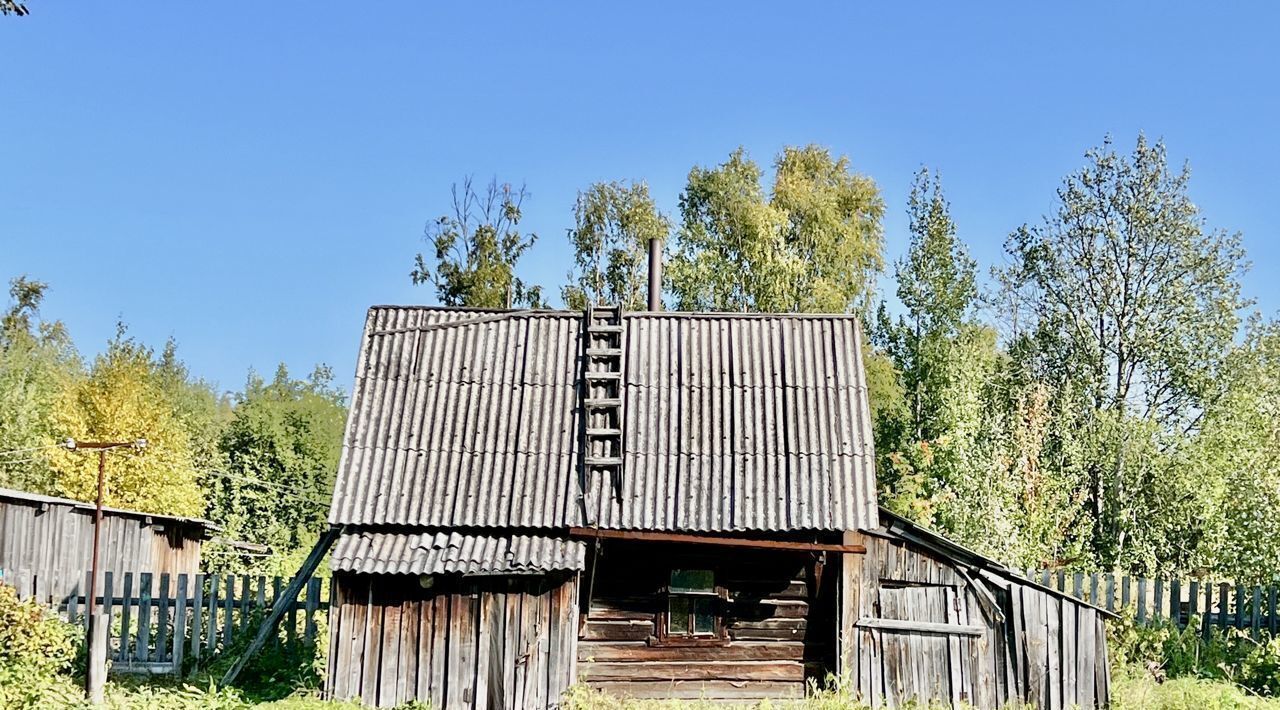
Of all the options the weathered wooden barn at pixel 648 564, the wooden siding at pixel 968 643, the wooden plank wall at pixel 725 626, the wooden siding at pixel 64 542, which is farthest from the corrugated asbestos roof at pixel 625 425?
the wooden siding at pixel 64 542

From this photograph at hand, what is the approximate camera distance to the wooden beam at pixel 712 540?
481 inches

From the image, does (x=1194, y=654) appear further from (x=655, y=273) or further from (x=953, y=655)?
(x=655, y=273)

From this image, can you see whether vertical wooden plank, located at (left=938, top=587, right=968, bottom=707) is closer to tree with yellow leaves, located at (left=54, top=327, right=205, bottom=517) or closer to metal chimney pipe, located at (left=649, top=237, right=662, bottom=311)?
metal chimney pipe, located at (left=649, top=237, right=662, bottom=311)

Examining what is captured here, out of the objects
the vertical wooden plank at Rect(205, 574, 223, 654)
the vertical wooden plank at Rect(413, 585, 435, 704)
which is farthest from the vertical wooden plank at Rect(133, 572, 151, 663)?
the vertical wooden plank at Rect(413, 585, 435, 704)

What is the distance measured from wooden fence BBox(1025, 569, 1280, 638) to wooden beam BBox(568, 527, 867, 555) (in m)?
4.33

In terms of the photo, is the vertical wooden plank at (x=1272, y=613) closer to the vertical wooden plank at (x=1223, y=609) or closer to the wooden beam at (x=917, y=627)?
the vertical wooden plank at (x=1223, y=609)

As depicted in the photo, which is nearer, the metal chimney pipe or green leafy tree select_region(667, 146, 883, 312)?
the metal chimney pipe

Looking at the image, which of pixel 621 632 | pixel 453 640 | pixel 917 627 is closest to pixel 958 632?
pixel 917 627

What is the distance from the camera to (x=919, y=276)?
2995cm

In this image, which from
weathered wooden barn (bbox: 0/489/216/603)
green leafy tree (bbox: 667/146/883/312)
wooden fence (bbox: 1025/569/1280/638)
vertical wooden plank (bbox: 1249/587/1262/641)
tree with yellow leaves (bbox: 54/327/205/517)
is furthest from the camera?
green leafy tree (bbox: 667/146/883/312)

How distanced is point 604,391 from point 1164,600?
8643mm

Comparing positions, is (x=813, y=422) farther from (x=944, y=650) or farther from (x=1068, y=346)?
(x=1068, y=346)

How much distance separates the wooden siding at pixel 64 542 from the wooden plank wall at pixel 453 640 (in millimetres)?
8072

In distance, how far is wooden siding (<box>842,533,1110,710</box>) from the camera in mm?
12562
